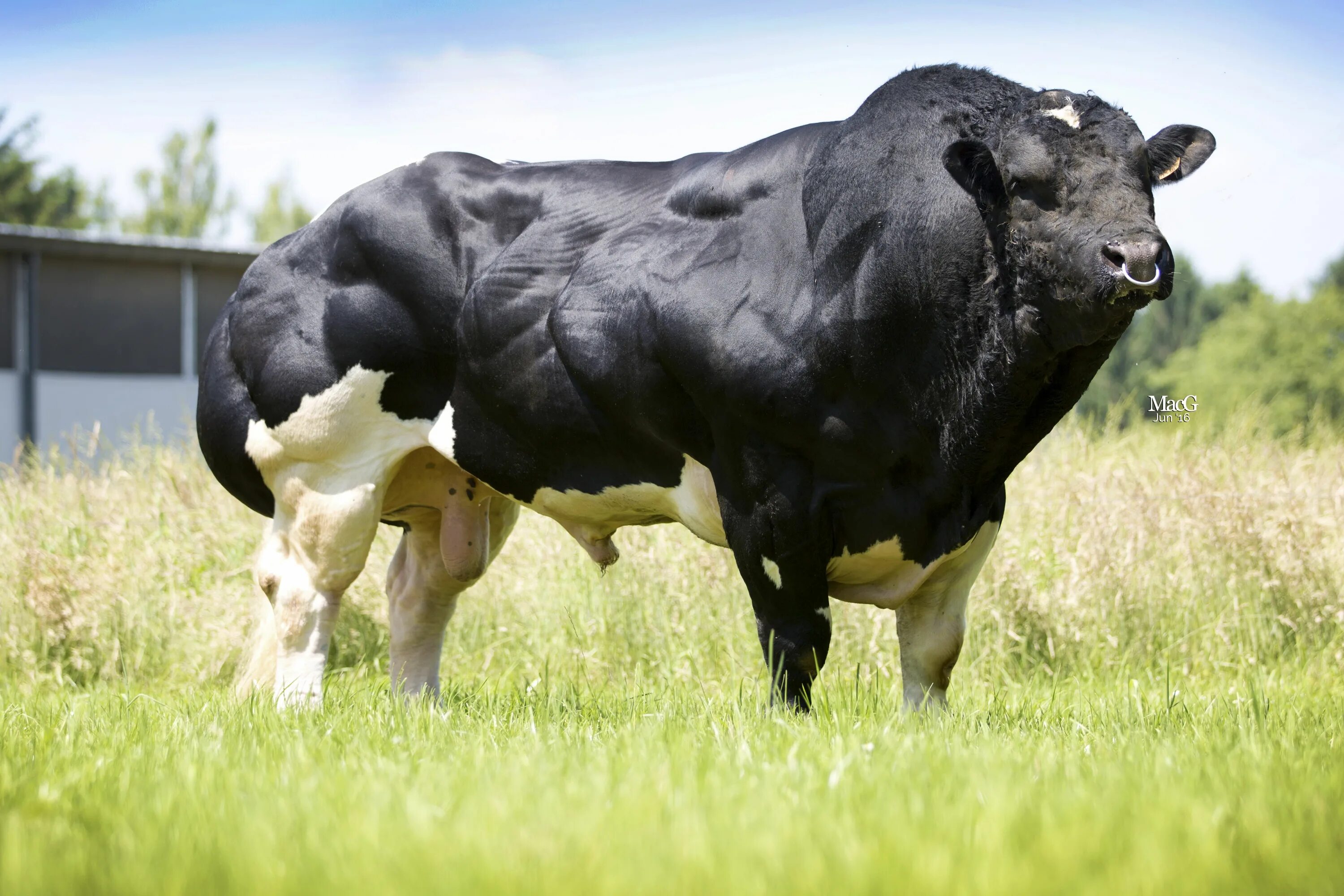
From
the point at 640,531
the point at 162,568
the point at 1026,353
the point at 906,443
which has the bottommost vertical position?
the point at 162,568

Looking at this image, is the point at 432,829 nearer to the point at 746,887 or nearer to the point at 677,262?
the point at 746,887

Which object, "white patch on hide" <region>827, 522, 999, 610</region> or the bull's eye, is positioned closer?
the bull's eye

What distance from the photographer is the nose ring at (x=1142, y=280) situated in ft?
9.64

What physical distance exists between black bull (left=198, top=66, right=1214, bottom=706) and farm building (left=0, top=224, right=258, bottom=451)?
45.1 feet

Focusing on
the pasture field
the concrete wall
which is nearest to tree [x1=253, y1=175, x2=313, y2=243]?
the concrete wall

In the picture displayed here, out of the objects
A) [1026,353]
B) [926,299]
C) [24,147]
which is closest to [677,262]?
[926,299]

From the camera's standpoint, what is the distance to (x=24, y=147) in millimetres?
32375

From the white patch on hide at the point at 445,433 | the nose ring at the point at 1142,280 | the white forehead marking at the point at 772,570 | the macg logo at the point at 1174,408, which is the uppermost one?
the nose ring at the point at 1142,280

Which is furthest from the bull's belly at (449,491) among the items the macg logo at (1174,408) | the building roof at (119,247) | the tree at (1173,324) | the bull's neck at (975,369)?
the tree at (1173,324)

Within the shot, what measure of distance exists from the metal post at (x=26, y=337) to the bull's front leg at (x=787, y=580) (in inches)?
665

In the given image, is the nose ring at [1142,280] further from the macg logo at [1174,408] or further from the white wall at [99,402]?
the white wall at [99,402]

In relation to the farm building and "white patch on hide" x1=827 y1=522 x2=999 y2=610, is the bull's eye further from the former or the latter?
the farm building

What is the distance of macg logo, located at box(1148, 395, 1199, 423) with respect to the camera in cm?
414

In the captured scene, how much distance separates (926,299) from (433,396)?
1.88m
